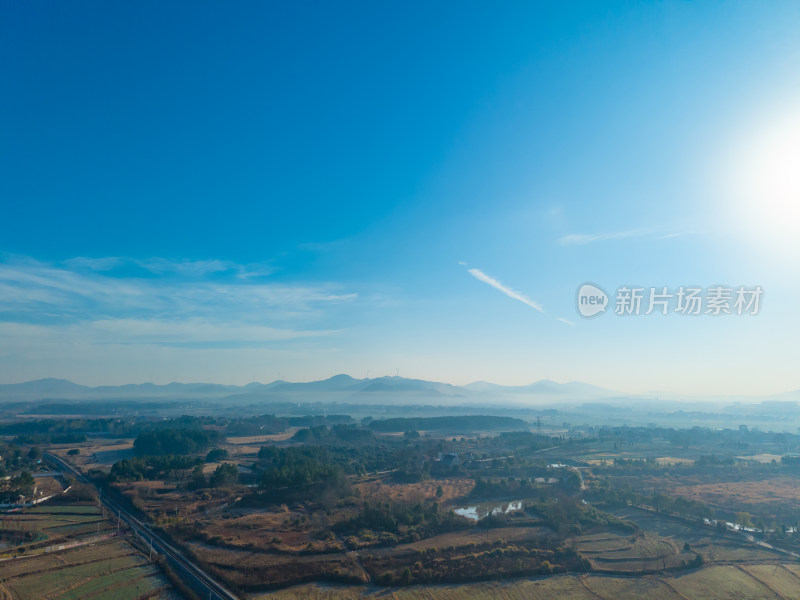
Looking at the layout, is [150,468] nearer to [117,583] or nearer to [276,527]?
[276,527]

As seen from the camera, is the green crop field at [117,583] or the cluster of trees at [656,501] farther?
the cluster of trees at [656,501]

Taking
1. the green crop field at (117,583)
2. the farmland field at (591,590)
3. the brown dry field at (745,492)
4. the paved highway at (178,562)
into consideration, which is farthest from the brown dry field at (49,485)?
the brown dry field at (745,492)

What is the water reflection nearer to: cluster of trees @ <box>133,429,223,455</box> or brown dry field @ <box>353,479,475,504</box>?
brown dry field @ <box>353,479,475,504</box>

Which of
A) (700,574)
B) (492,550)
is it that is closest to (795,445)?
(700,574)

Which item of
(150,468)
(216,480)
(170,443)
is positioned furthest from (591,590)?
(170,443)

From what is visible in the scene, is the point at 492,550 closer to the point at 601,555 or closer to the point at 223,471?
the point at 601,555

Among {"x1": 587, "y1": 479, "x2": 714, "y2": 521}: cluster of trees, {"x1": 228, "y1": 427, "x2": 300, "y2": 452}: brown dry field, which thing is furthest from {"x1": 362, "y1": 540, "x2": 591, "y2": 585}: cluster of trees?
{"x1": 228, "y1": 427, "x2": 300, "y2": 452}: brown dry field

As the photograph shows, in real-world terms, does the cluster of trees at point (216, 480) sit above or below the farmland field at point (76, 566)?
below

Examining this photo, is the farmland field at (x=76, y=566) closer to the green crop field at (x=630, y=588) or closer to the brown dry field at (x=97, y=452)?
the green crop field at (x=630, y=588)
